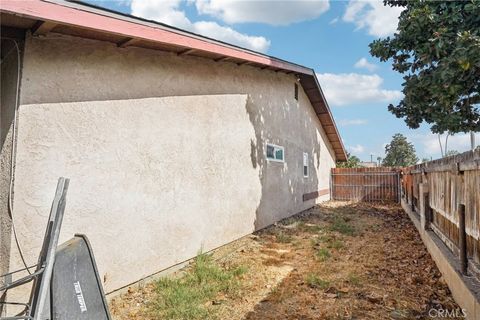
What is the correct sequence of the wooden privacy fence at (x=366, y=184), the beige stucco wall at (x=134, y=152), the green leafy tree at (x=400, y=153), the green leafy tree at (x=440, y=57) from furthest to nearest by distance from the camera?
the green leafy tree at (x=400, y=153) → the wooden privacy fence at (x=366, y=184) → the green leafy tree at (x=440, y=57) → the beige stucco wall at (x=134, y=152)

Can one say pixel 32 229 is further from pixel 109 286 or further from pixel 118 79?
pixel 118 79

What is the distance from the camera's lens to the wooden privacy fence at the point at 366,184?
17.2 meters

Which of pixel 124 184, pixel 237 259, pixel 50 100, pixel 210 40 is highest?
pixel 210 40

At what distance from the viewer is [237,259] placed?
20.9 feet

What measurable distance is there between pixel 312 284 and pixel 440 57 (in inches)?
256

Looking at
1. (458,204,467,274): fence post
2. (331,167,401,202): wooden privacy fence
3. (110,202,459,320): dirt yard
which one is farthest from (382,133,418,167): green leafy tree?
(458,204,467,274): fence post

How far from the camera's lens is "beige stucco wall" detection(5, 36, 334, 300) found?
3.70 m

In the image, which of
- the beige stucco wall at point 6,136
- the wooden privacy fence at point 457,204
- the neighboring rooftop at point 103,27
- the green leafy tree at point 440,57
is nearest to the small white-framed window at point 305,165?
the green leafy tree at point 440,57

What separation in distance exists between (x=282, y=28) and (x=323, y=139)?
323 inches

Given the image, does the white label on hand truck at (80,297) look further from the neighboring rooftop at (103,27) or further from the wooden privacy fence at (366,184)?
the wooden privacy fence at (366,184)

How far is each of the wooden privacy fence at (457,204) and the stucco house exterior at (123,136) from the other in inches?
157

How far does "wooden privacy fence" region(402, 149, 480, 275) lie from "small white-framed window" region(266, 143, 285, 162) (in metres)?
4.08

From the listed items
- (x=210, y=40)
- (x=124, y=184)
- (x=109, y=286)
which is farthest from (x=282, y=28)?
(x=109, y=286)

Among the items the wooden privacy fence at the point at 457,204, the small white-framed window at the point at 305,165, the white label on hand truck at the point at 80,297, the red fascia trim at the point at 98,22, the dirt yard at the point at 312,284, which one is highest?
the red fascia trim at the point at 98,22
